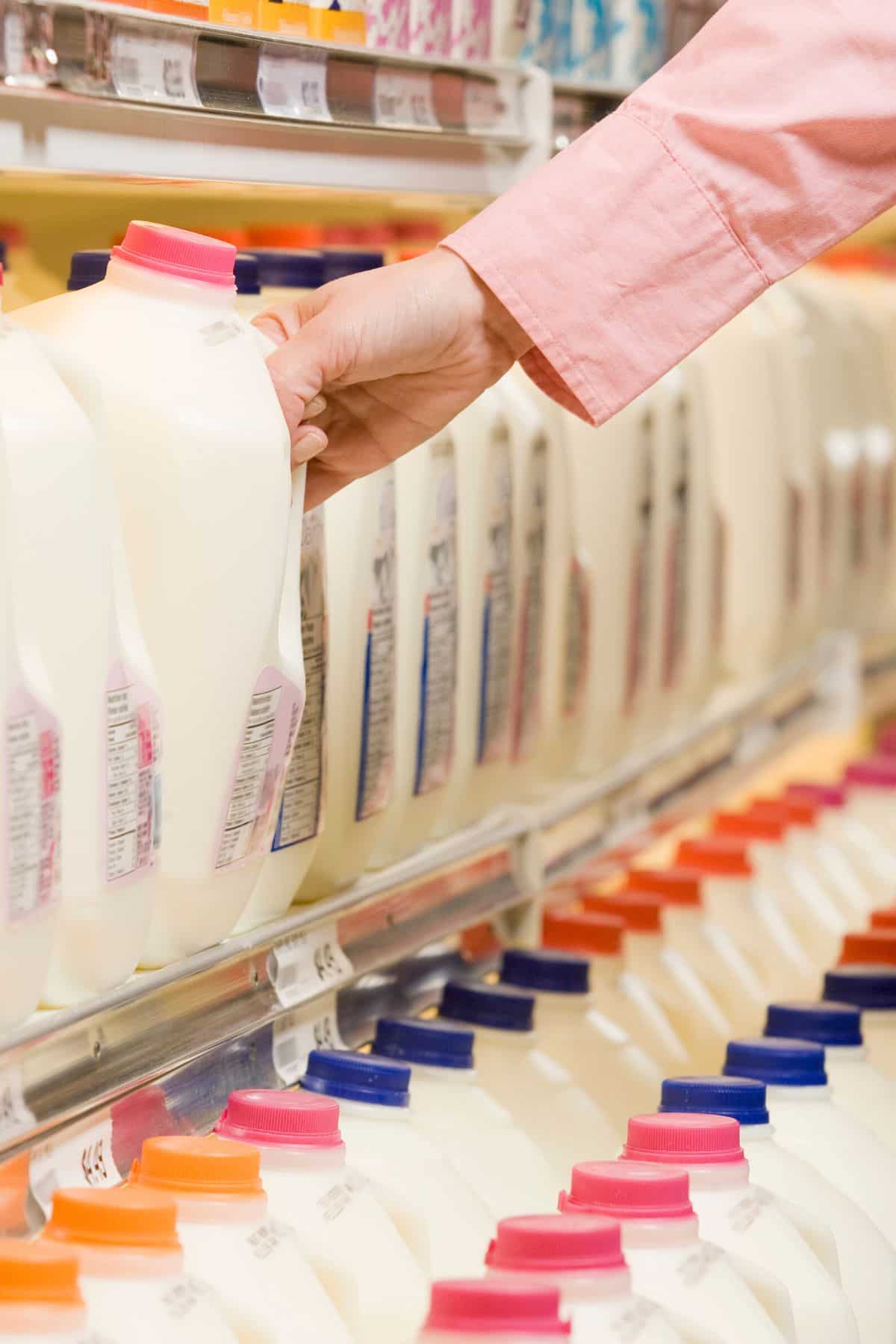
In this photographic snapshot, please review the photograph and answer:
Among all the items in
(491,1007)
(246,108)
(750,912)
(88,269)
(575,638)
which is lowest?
(750,912)

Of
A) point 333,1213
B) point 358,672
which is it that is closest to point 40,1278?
point 333,1213

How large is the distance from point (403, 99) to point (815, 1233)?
Result: 90cm

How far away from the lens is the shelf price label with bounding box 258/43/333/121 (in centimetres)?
144

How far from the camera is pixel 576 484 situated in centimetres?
229

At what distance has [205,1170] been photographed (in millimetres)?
1135

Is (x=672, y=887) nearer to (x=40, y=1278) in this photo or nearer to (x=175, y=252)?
(x=175, y=252)

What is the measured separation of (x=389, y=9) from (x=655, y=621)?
100 centimetres

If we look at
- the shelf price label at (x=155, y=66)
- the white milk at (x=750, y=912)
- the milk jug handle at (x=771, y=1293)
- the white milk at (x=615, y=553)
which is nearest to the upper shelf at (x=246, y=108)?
the shelf price label at (x=155, y=66)

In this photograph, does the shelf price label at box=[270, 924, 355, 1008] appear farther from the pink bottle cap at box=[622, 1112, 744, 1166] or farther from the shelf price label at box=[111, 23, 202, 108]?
the shelf price label at box=[111, 23, 202, 108]

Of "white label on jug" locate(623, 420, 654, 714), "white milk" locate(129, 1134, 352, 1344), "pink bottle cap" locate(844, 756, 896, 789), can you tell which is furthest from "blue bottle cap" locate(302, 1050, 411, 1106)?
"pink bottle cap" locate(844, 756, 896, 789)

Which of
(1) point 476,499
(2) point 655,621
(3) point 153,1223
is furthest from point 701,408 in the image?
(3) point 153,1223

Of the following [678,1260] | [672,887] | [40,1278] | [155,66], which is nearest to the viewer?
[40,1278]

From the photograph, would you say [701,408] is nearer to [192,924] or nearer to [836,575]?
[836,575]

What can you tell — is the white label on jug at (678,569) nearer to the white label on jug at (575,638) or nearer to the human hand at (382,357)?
the white label on jug at (575,638)
